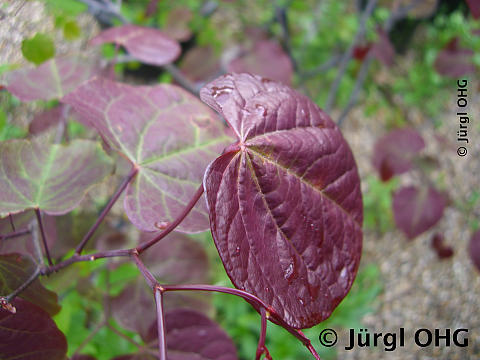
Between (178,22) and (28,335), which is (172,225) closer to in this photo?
(28,335)

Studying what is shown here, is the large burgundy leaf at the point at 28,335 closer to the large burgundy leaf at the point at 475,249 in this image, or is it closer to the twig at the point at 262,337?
the twig at the point at 262,337

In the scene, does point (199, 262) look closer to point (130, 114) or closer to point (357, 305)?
point (130, 114)

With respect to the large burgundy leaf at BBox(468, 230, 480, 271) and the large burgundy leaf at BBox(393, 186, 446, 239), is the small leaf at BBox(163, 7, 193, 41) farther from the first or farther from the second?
the large burgundy leaf at BBox(468, 230, 480, 271)

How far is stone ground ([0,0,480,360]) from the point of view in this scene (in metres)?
1.43

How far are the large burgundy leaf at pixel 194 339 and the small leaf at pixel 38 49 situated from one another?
0.53 m

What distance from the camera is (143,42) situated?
714mm

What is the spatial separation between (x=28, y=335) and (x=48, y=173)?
209 millimetres

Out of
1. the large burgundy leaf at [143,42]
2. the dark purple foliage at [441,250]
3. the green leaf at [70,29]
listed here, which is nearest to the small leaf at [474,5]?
the large burgundy leaf at [143,42]

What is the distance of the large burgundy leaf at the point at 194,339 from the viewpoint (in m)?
0.53

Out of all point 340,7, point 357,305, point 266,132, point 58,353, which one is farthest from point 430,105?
point 58,353

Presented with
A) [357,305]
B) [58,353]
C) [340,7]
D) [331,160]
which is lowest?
[357,305]

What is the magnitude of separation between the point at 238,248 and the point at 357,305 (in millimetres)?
1566

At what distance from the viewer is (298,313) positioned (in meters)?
0.36

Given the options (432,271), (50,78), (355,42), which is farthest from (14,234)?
(432,271)
